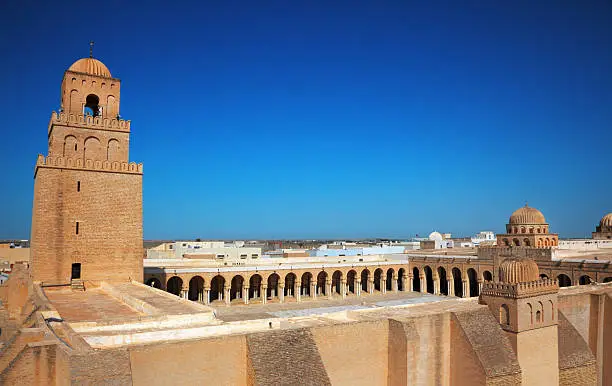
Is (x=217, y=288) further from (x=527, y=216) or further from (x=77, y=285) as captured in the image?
(x=527, y=216)

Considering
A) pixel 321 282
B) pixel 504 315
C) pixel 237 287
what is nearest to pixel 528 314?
pixel 504 315

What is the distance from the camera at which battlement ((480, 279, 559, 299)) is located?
592 inches

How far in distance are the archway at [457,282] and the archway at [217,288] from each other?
1901cm

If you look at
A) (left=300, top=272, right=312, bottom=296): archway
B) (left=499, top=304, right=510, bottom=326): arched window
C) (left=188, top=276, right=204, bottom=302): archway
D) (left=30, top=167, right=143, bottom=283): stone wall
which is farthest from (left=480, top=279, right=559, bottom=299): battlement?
(left=300, top=272, right=312, bottom=296): archway

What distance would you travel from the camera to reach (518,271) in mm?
15695

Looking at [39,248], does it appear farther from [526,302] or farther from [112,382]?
[526,302]

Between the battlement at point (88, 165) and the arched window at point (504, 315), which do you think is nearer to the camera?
the arched window at point (504, 315)

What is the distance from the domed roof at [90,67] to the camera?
20.8 meters

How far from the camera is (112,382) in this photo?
8.29 metres

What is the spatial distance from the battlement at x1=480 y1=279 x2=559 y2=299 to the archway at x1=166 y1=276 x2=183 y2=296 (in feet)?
71.2

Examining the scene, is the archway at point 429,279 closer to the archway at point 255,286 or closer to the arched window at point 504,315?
the archway at point 255,286

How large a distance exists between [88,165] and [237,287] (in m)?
21.1

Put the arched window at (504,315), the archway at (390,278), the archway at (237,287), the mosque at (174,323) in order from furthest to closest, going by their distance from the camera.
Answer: the archway at (390,278), the archway at (237,287), the arched window at (504,315), the mosque at (174,323)

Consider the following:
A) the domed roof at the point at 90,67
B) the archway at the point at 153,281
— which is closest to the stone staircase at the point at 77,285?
the domed roof at the point at 90,67
